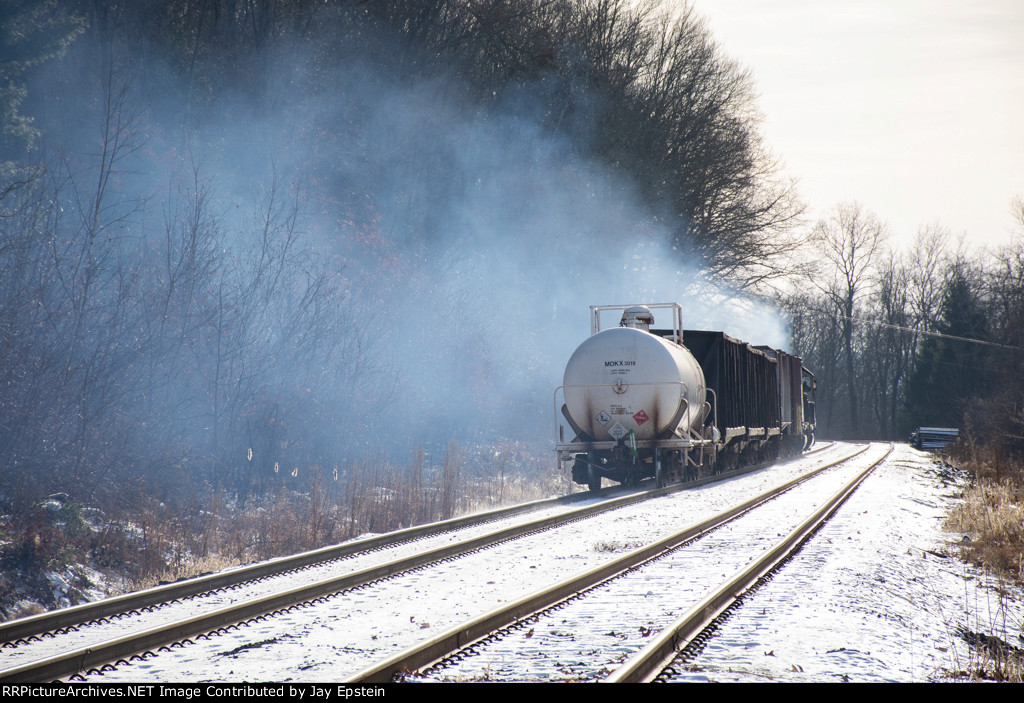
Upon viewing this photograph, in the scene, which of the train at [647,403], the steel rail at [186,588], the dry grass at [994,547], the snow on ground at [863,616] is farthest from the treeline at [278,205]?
the dry grass at [994,547]

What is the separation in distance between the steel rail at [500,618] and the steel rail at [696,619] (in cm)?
112

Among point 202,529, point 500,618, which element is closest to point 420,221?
point 202,529

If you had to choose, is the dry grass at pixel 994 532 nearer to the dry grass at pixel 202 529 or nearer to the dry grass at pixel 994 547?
the dry grass at pixel 994 547

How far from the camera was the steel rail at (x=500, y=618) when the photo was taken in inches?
182

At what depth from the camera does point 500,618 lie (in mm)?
5895

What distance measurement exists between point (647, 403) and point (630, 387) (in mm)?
472

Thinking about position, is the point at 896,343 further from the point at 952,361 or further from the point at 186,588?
the point at 186,588

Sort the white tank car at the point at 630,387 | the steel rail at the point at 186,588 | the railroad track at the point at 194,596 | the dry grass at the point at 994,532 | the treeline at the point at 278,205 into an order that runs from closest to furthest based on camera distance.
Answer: the railroad track at the point at 194,596, the steel rail at the point at 186,588, the dry grass at the point at 994,532, the treeline at the point at 278,205, the white tank car at the point at 630,387

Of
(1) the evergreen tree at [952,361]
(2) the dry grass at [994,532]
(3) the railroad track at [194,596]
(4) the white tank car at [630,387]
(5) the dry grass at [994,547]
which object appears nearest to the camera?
(3) the railroad track at [194,596]

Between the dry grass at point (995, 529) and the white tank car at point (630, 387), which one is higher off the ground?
the white tank car at point (630, 387)

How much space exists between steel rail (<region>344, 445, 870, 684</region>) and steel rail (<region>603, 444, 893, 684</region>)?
112 cm

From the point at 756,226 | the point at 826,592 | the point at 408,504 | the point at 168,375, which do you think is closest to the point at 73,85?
the point at 168,375

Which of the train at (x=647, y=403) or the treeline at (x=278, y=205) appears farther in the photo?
the train at (x=647, y=403)

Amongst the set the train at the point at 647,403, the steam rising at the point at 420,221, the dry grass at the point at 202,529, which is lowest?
the dry grass at the point at 202,529
